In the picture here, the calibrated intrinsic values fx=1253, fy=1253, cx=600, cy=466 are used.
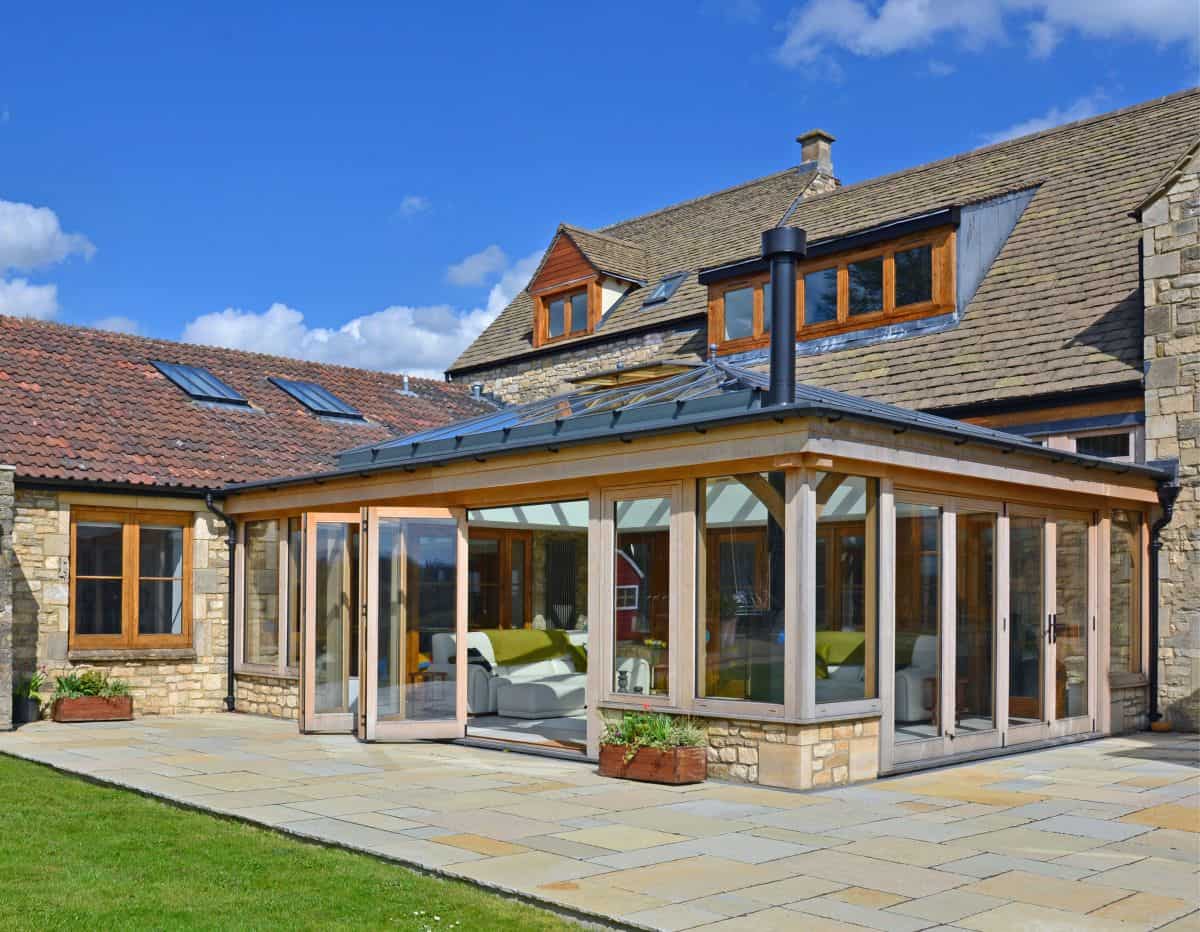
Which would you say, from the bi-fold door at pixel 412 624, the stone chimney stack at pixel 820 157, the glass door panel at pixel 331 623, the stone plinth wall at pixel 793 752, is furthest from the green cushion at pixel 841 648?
the stone chimney stack at pixel 820 157

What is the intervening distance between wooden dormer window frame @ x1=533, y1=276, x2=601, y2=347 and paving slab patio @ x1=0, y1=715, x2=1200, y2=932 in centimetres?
1220

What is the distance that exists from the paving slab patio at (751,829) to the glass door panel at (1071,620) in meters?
0.70

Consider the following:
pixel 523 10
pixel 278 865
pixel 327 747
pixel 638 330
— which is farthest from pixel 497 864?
pixel 638 330

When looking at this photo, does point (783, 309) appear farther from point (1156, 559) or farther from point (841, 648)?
point (1156, 559)

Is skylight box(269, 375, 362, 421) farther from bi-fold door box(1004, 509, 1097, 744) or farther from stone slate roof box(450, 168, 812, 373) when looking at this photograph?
bi-fold door box(1004, 509, 1097, 744)

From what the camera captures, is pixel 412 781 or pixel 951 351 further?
pixel 951 351

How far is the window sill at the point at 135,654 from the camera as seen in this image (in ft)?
48.2

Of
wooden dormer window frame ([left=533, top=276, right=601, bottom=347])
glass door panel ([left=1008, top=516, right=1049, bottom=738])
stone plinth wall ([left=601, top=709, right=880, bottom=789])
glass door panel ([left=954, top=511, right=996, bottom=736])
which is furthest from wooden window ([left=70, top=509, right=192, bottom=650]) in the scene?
glass door panel ([left=1008, top=516, right=1049, bottom=738])

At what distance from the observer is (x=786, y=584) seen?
9375 mm

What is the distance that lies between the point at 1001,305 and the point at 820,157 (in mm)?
8183

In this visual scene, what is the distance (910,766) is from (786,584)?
208cm

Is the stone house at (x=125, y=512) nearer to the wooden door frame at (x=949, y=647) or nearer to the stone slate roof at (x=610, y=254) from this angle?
the stone slate roof at (x=610, y=254)

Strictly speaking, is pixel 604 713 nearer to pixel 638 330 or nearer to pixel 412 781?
pixel 412 781

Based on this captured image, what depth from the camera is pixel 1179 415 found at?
13125 millimetres
